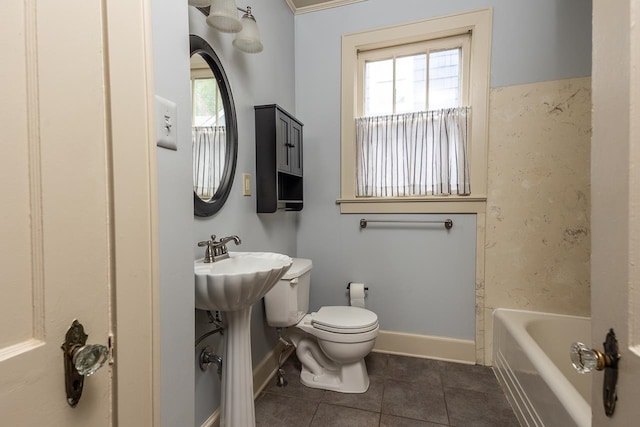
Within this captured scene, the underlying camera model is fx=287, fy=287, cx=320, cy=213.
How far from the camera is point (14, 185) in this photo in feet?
1.19

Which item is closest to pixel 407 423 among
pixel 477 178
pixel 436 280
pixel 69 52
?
pixel 436 280

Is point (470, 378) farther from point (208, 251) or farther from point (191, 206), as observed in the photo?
point (191, 206)

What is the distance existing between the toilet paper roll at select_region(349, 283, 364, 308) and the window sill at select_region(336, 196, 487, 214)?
0.55 meters

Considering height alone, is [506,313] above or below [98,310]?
below

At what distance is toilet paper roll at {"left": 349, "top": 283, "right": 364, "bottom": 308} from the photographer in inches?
80.2

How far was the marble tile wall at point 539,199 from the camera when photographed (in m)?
1.76

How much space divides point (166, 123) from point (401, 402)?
173 centimetres

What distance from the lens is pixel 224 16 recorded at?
117 cm

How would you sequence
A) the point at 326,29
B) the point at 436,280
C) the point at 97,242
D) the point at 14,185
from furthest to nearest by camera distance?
the point at 326,29, the point at 436,280, the point at 97,242, the point at 14,185

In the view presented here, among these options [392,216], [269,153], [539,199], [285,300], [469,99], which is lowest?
[285,300]

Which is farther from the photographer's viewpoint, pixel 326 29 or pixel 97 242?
pixel 326 29

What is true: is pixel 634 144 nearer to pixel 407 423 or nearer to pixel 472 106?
pixel 407 423

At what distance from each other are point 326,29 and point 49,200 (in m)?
2.26

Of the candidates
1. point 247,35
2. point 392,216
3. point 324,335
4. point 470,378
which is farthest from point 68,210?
point 470,378
